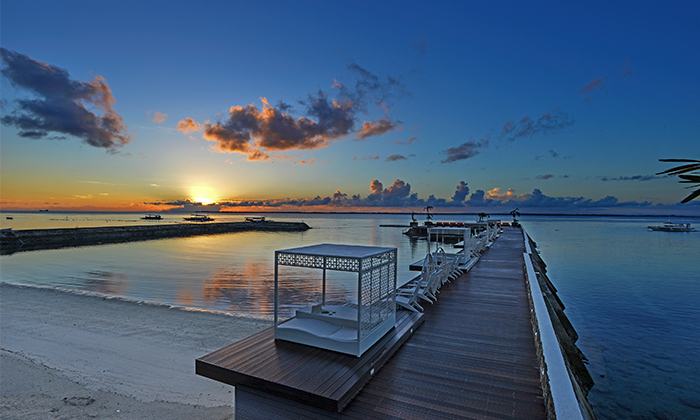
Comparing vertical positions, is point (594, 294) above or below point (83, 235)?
below

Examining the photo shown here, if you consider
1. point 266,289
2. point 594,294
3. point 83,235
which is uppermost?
point 83,235

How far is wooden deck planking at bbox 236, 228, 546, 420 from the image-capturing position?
3891 mm

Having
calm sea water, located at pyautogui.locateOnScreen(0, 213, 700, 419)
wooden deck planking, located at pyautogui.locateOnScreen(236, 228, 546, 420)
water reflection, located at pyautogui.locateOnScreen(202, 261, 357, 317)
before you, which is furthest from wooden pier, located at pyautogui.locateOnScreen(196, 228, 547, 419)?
water reflection, located at pyautogui.locateOnScreen(202, 261, 357, 317)

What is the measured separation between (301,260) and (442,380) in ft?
9.07

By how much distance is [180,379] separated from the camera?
7145 mm

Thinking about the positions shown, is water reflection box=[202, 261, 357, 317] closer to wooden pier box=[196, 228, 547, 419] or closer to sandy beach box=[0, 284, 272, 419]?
sandy beach box=[0, 284, 272, 419]

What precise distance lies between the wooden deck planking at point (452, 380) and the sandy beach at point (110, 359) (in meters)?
3.08

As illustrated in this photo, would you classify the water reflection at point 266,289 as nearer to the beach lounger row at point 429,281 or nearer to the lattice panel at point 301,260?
the beach lounger row at point 429,281

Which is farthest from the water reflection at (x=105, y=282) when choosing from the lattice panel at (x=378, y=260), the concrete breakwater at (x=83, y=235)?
the concrete breakwater at (x=83, y=235)

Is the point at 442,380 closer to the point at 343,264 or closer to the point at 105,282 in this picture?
the point at 343,264

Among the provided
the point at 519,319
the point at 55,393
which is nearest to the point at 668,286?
the point at 519,319

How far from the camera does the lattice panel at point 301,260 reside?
5305 millimetres

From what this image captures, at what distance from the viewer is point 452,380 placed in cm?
454

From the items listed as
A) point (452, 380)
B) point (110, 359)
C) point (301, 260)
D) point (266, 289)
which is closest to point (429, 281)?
point (452, 380)
